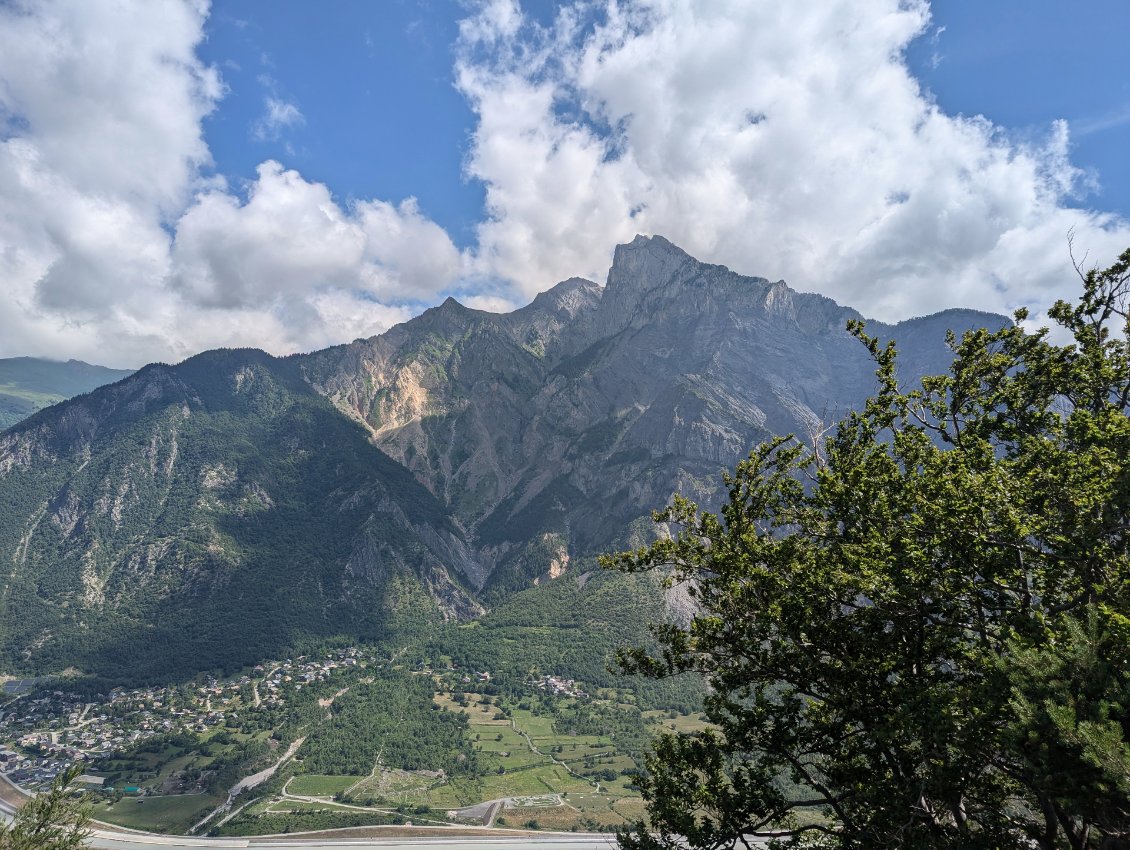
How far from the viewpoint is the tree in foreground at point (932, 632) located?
1211 cm

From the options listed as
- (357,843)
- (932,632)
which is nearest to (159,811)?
(357,843)

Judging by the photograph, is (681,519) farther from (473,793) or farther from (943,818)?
(473,793)

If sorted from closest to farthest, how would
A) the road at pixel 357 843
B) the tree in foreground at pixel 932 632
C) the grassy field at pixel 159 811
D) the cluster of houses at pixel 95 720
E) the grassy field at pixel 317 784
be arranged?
the tree in foreground at pixel 932 632 → the road at pixel 357 843 → the grassy field at pixel 159 811 → the grassy field at pixel 317 784 → the cluster of houses at pixel 95 720

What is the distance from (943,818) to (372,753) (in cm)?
17635

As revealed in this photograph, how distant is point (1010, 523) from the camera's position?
14.5 metres

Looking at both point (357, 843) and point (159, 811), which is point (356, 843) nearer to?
point (357, 843)

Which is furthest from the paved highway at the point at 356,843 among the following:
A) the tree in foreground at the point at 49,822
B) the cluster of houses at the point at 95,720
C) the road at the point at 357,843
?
the tree in foreground at the point at 49,822

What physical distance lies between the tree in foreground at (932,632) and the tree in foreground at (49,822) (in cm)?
3294

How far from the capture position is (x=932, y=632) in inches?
631

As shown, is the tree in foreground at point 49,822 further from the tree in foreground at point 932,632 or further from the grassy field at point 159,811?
the grassy field at point 159,811

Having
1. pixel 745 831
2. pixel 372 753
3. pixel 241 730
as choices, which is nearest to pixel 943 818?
pixel 745 831

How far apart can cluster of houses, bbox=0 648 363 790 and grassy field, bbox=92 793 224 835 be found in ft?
44.4

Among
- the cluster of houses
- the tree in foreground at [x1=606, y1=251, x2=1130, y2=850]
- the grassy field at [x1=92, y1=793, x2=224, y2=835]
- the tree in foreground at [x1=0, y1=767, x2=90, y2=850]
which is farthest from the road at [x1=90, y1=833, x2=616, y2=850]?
the tree in foreground at [x1=606, y1=251, x2=1130, y2=850]

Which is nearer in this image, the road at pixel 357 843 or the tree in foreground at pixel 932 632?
the tree in foreground at pixel 932 632
